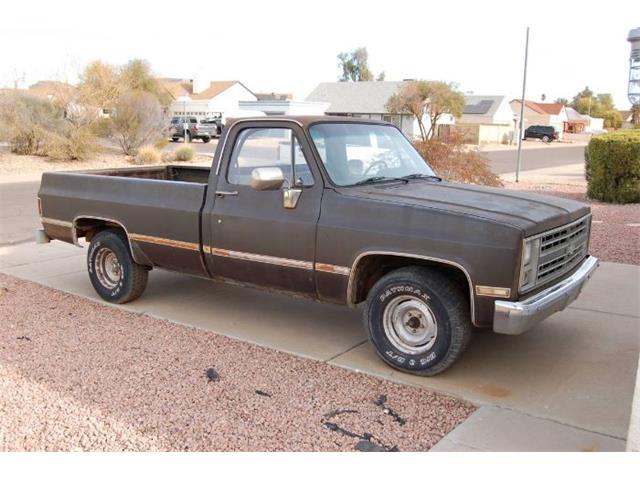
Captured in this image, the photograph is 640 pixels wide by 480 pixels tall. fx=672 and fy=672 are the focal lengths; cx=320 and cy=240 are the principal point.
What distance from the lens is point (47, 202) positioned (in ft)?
24.5

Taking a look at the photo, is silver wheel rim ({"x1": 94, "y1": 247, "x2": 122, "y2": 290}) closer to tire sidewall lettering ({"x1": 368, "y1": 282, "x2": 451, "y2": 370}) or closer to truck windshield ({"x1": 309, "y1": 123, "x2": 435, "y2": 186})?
truck windshield ({"x1": 309, "y1": 123, "x2": 435, "y2": 186})

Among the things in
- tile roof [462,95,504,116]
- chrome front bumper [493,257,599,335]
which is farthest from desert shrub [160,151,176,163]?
tile roof [462,95,504,116]

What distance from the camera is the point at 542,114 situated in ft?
302

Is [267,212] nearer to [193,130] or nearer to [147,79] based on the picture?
[193,130]

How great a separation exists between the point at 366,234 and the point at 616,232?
7.38 meters

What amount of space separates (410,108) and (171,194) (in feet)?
150

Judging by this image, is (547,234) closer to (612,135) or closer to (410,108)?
(612,135)

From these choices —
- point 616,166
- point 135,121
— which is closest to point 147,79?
point 135,121

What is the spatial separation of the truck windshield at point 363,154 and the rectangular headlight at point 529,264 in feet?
4.89

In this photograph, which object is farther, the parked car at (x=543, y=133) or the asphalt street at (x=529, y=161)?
the parked car at (x=543, y=133)

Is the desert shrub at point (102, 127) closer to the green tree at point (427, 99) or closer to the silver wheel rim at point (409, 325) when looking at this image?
the silver wheel rim at point (409, 325)

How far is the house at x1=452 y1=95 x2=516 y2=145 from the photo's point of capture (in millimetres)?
67438

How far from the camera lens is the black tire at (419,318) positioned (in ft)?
15.8

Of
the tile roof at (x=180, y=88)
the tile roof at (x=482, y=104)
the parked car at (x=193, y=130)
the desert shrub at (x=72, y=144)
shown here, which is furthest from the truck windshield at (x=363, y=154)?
the tile roof at (x=180, y=88)
